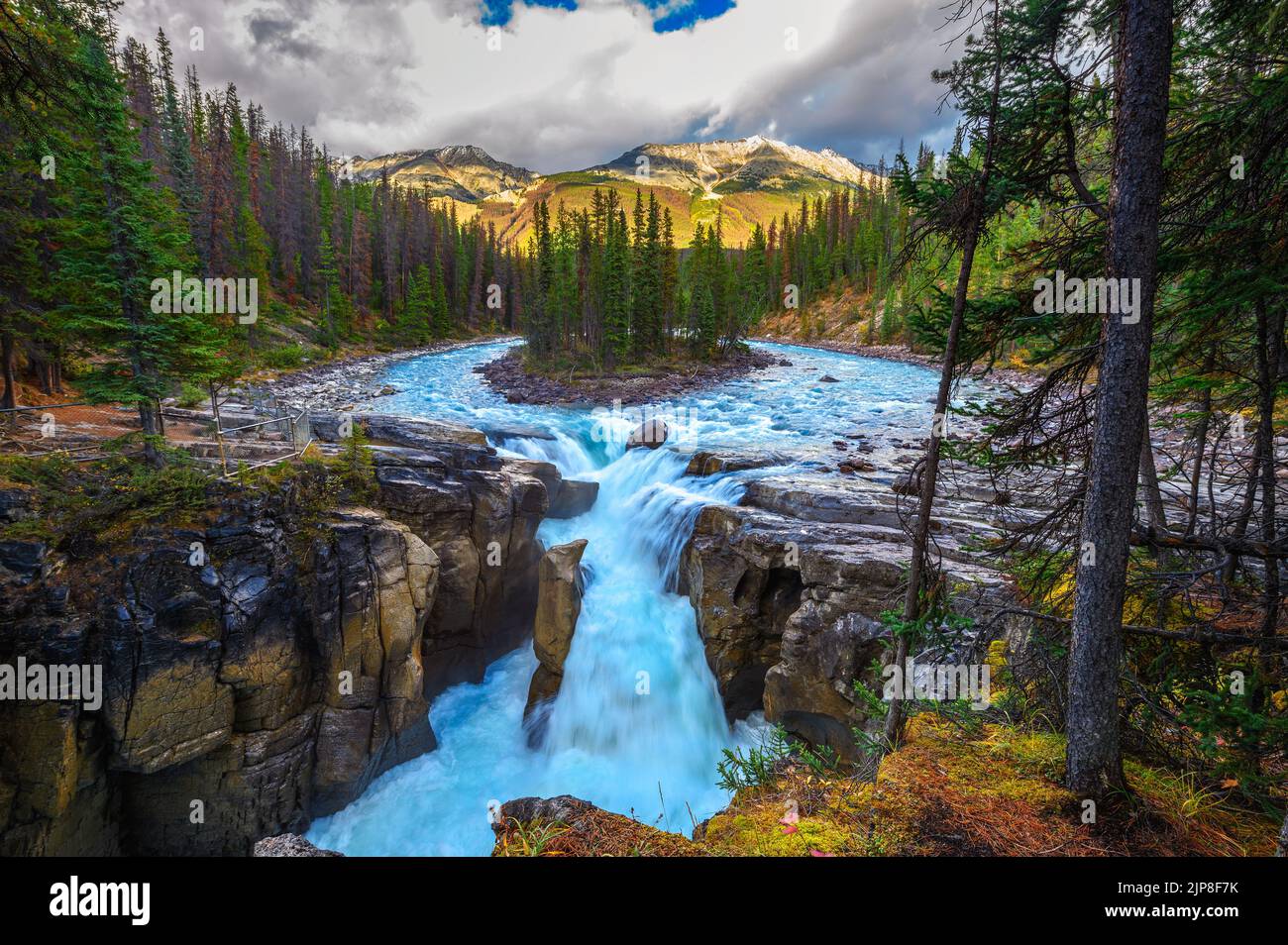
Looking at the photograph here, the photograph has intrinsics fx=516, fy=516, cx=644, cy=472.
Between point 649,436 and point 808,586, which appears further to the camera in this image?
point 649,436

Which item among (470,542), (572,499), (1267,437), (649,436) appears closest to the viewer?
(1267,437)

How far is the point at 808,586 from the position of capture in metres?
11.4

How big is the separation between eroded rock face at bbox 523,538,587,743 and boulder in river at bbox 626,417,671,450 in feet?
34.9

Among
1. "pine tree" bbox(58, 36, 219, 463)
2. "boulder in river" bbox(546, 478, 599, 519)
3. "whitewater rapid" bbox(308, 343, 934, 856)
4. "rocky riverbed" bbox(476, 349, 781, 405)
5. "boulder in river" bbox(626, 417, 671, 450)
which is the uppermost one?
"rocky riverbed" bbox(476, 349, 781, 405)

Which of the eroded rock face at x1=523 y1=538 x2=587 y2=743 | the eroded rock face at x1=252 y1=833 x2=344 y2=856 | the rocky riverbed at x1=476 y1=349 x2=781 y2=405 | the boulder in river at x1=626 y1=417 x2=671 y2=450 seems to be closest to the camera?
the eroded rock face at x1=252 y1=833 x2=344 y2=856

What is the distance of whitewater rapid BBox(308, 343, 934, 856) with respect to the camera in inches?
467

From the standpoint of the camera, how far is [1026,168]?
18.4 ft

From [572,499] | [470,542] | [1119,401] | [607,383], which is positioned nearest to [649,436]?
[572,499]

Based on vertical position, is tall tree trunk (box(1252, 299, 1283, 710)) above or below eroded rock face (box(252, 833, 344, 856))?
above

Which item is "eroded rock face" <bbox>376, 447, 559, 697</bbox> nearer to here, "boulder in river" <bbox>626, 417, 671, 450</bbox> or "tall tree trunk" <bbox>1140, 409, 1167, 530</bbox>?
"boulder in river" <bbox>626, 417, 671, 450</bbox>

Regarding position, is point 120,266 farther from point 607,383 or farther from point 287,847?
point 607,383

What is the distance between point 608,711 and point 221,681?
342 inches

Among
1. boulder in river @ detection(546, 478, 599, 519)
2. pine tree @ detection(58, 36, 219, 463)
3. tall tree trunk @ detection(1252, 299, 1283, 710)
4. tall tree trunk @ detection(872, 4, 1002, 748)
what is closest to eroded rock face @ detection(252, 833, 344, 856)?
tall tree trunk @ detection(872, 4, 1002, 748)

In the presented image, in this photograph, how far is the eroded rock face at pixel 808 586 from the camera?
10164 millimetres
